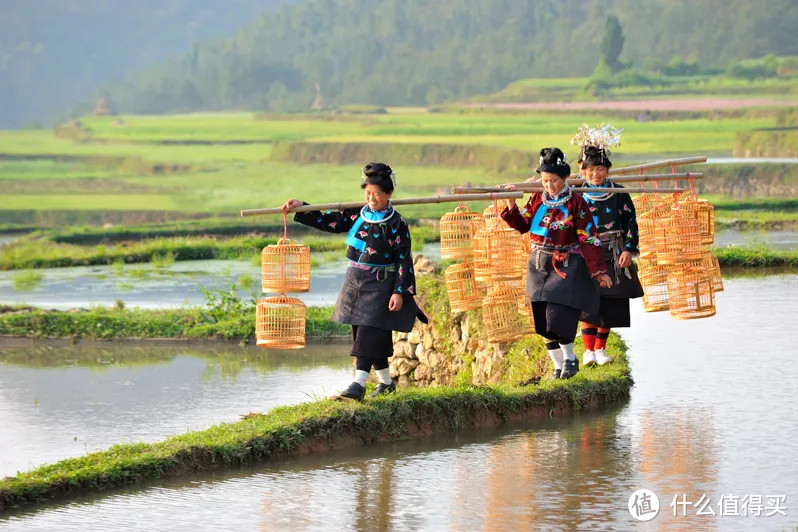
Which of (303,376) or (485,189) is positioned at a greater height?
(485,189)

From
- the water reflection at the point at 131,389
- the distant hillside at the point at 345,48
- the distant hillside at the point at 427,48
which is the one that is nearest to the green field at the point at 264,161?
the distant hillside at the point at 427,48

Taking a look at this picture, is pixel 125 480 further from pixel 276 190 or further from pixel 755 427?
pixel 276 190

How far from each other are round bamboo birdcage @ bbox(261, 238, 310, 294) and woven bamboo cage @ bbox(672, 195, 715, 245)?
252 cm

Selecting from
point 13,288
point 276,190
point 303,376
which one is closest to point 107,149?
point 276,190

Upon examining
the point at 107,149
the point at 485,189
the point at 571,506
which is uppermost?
the point at 107,149

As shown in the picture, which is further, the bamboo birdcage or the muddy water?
the bamboo birdcage

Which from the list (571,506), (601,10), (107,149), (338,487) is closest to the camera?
(571,506)

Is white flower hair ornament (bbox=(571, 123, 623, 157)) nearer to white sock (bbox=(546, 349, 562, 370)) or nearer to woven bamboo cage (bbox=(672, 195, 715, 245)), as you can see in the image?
woven bamboo cage (bbox=(672, 195, 715, 245))

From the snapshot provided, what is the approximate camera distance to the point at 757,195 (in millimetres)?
32281

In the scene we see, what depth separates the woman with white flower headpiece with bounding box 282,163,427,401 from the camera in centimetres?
771

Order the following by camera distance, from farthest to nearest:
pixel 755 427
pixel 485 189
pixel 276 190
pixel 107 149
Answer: pixel 107 149 → pixel 276 190 → pixel 485 189 → pixel 755 427

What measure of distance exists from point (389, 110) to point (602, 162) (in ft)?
161

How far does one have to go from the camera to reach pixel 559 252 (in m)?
8.39

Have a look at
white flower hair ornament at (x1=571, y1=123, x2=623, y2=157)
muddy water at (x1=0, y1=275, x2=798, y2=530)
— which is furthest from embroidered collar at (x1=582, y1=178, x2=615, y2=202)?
muddy water at (x1=0, y1=275, x2=798, y2=530)
